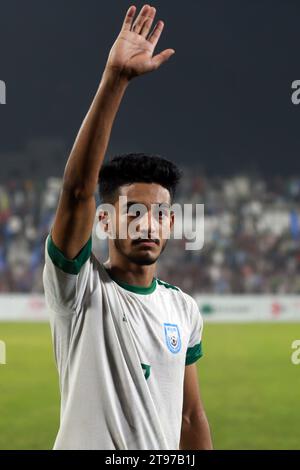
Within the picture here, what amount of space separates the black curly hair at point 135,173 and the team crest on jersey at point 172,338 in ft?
1.23

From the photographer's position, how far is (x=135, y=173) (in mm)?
2186

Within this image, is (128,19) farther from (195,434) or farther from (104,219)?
(195,434)

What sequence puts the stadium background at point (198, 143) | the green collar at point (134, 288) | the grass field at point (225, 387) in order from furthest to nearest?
the stadium background at point (198, 143) → the grass field at point (225, 387) → the green collar at point (134, 288)

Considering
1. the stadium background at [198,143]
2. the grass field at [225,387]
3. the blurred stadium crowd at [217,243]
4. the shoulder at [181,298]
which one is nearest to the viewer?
the shoulder at [181,298]

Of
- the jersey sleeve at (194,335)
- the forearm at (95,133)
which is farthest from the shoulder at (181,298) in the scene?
the forearm at (95,133)

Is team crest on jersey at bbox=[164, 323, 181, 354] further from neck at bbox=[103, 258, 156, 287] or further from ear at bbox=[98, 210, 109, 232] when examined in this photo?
ear at bbox=[98, 210, 109, 232]

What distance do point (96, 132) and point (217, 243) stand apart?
1771 cm

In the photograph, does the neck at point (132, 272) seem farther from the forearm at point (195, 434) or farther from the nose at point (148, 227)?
the forearm at point (195, 434)

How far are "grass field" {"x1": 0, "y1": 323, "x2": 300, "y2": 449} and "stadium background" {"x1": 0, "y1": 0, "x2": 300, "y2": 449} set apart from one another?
84mm

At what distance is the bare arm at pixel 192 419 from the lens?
7.80 feet

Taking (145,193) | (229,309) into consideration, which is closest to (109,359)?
(145,193)

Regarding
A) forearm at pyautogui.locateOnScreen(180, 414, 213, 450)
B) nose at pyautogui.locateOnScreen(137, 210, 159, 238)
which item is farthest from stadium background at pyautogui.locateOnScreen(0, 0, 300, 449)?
nose at pyautogui.locateOnScreen(137, 210, 159, 238)
